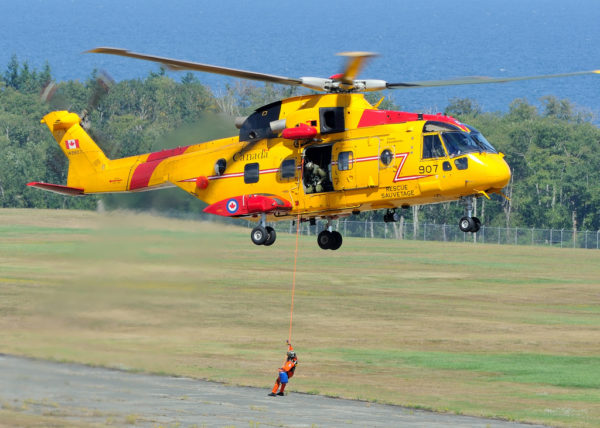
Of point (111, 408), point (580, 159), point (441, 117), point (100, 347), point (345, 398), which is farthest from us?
point (580, 159)

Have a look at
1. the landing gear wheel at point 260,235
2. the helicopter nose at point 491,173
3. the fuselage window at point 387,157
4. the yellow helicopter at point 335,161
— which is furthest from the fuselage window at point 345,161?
the helicopter nose at point 491,173

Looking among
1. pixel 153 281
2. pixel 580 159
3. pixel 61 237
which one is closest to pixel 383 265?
pixel 580 159

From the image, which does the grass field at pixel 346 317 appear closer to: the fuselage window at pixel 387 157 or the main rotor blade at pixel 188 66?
the fuselage window at pixel 387 157

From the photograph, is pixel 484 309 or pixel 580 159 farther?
pixel 580 159

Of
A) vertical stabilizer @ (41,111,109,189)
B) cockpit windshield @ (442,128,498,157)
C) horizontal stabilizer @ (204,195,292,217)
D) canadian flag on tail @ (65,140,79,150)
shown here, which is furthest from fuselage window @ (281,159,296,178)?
canadian flag on tail @ (65,140,79,150)

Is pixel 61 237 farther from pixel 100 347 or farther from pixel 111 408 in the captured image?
pixel 100 347

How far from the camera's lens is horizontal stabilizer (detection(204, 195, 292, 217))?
3944 centimetres

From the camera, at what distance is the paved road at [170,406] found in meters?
128

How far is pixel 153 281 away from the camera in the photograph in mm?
85438

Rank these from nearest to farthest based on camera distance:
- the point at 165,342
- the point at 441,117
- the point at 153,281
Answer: the point at 441,117 → the point at 153,281 → the point at 165,342

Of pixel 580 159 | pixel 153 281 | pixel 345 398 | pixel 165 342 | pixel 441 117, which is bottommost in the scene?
pixel 345 398

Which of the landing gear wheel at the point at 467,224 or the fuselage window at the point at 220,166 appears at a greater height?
the fuselage window at the point at 220,166

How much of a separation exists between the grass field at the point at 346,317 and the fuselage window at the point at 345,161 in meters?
29.1

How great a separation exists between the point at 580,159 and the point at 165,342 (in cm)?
8574
